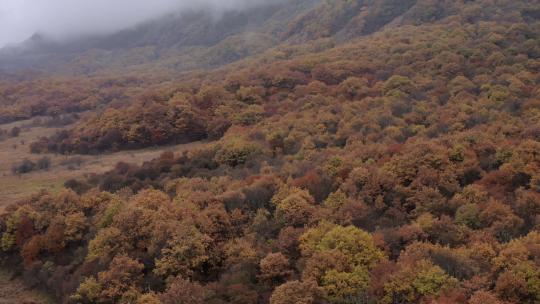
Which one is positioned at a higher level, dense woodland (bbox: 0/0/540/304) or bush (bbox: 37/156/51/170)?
dense woodland (bbox: 0/0/540/304)

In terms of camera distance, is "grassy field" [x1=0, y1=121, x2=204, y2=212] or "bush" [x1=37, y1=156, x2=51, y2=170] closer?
"grassy field" [x1=0, y1=121, x2=204, y2=212]

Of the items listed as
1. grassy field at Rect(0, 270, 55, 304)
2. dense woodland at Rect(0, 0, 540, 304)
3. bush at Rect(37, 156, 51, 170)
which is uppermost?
dense woodland at Rect(0, 0, 540, 304)

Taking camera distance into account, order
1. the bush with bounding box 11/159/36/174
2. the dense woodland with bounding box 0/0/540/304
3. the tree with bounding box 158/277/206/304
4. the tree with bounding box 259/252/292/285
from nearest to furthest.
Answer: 1. the tree with bounding box 158/277/206/304
2. the dense woodland with bounding box 0/0/540/304
3. the tree with bounding box 259/252/292/285
4. the bush with bounding box 11/159/36/174

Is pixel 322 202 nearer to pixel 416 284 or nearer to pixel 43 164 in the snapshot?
pixel 416 284

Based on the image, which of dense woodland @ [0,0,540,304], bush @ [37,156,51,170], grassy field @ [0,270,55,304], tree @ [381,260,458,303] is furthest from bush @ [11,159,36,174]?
tree @ [381,260,458,303]

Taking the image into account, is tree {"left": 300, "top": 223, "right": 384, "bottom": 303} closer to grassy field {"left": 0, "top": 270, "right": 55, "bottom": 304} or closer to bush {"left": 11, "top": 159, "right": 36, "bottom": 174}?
grassy field {"left": 0, "top": 270, "right": 55, "bottom": 304}

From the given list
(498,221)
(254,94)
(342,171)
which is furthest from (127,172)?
(498,221)

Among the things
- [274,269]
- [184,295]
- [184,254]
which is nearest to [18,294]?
[184,254]
